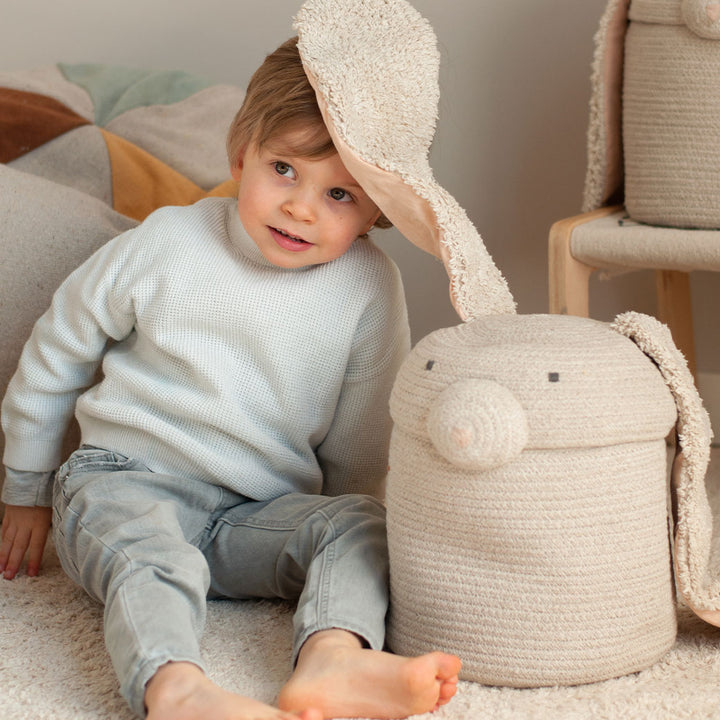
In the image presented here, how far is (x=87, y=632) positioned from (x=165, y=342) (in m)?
0.28

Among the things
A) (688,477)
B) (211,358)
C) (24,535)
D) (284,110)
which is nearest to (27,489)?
(24,535)

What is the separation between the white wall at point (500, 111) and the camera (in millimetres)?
1523

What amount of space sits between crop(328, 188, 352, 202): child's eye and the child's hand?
449 mm

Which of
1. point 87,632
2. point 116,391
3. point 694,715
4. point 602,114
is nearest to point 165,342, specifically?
point 116,391

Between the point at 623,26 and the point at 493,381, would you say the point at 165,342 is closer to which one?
the point at 493,381

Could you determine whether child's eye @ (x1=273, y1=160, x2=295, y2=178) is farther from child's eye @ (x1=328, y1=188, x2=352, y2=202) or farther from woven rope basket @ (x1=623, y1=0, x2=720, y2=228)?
woven rope basket @ (x1=623, y1=0, x2=720, y2=228)

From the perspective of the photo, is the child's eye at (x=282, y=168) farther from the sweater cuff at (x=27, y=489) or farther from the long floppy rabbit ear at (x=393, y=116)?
the sweater cuff at (x=27, y=489)

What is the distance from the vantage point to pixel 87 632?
0.86 m

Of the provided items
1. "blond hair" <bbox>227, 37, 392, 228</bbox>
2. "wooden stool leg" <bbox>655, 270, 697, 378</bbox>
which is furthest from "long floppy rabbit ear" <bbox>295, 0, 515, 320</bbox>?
"wooden stool leg" <bbox>655, 270, 697, 378</bbox>

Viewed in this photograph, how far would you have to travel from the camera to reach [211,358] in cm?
93

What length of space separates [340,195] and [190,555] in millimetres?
369

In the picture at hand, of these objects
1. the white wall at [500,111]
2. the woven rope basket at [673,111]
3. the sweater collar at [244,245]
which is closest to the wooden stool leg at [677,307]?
the white wall at [500,111]

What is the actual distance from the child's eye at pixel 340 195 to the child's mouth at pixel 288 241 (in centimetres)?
5

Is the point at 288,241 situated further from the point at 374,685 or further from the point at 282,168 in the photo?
the point at 374,685
